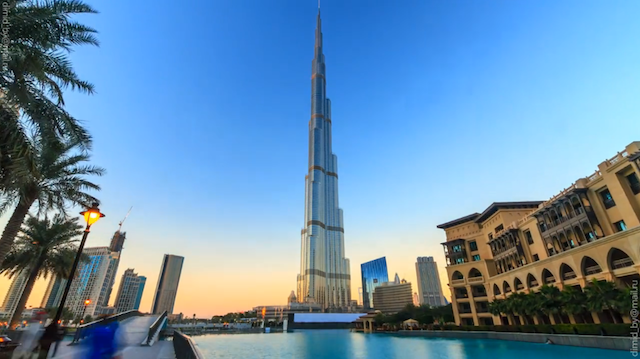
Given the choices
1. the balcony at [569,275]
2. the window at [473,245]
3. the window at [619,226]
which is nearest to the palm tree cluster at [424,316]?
the window at [473,245]

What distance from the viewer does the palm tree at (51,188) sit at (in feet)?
47.6

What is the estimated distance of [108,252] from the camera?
509ft

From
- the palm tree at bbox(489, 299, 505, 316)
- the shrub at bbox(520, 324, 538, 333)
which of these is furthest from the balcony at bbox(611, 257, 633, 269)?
the palm tree at bbox(489, 299, 505, 316)

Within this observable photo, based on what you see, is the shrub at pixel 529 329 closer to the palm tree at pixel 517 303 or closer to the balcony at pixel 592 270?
the palm tree at pixel 517 303

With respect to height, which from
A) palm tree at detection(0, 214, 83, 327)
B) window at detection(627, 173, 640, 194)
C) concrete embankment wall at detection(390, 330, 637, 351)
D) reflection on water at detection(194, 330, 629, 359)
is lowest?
reflection on water at detection(194, 330, 629, 359)

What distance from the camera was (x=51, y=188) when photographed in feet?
56.6

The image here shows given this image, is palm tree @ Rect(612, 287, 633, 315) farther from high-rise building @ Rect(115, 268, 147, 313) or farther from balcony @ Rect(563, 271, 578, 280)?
high-rise building @ Rect(115, 268, 147, 313)

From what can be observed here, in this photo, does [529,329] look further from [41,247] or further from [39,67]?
[41,247]

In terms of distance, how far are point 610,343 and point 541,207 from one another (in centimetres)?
2185

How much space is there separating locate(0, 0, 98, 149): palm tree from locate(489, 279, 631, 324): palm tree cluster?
40377mm

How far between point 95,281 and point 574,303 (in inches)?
7452

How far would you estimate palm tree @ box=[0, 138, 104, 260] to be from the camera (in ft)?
47.6

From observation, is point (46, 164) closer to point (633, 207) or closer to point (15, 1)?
point (15, 1)

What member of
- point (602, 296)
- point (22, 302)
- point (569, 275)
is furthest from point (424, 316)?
point (22, 302)
